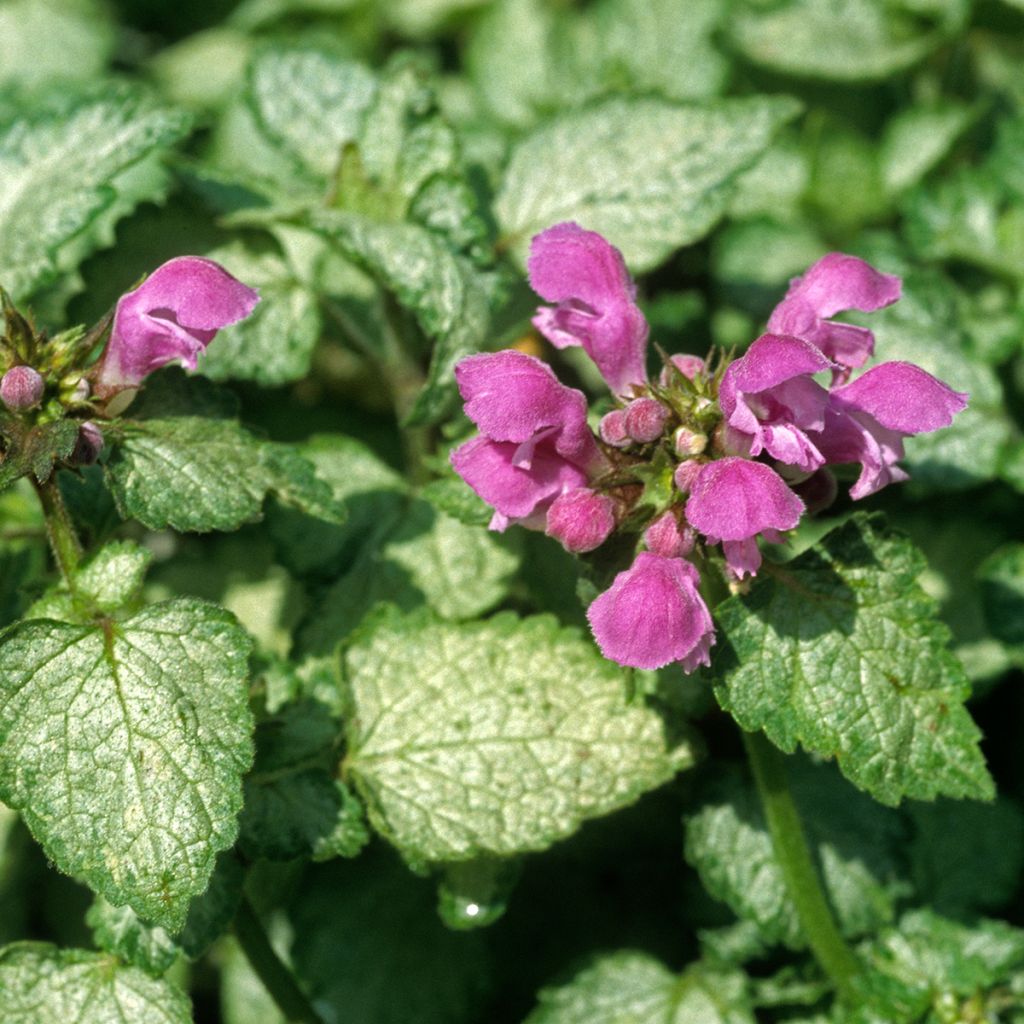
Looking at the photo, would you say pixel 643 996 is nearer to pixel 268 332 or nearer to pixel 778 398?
pixel 778 398

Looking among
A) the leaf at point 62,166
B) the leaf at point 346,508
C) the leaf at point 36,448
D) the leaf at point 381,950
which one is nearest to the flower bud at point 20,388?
the leaf at point 36,448

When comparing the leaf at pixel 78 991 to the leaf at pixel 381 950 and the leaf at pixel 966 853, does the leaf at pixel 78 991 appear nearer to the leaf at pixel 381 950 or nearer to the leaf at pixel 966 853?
the leaf at pixel 381 950

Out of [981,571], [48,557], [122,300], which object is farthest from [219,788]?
[981,571]

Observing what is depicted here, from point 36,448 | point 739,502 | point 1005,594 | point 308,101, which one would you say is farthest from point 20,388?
point 1005,594

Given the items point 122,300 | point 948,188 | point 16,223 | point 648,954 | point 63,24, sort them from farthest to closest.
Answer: point 63,24 → point 948,188 → point 648,954 → point 16,223 → point 122,300

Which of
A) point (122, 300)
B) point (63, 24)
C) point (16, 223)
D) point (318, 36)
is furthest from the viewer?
point (63, 24)

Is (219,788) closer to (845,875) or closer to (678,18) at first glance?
(845,875)
